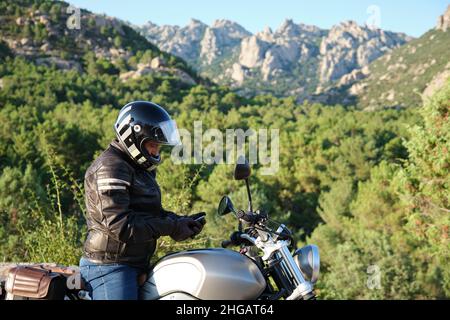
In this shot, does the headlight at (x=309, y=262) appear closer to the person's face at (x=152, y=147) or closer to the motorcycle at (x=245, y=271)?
the motorcycle at (x=245, y=271)

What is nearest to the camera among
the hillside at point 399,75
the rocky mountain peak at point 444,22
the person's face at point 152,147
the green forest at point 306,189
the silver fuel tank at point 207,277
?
the silver fuel tank at point 207,277

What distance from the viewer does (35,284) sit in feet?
8.00

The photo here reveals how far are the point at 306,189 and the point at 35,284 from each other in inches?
1099

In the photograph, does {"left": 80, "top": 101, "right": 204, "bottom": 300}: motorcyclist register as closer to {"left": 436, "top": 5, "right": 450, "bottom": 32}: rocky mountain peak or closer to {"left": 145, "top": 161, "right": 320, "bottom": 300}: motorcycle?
{"left": 145, "top": 161, "right": 320, "bottom": 300}: motorcycle

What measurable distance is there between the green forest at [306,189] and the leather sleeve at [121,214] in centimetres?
206

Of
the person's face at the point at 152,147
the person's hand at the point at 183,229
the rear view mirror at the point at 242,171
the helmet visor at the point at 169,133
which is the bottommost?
the person's hand at the point at 183,229

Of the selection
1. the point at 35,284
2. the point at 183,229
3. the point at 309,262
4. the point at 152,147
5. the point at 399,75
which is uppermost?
the point at 399,75

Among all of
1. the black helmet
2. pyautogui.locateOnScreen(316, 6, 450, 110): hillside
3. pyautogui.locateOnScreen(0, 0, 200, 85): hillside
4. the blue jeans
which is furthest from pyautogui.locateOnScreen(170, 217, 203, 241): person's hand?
pyautogui.locateOnScreen(316, 6, 450, 110): hillside

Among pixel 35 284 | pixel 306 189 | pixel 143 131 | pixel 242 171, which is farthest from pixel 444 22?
pixel 35 284

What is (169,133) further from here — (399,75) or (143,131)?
(399,75)

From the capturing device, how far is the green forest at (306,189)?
244 inches

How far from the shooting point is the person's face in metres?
2.78

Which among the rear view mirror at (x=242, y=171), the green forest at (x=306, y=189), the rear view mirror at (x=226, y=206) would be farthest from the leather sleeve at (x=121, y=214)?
the green forest at (x=306, y=189)

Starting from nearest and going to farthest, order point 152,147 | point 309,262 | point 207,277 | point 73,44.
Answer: point 207,277 → point 309,262 → point 152,147 → point 73,44
